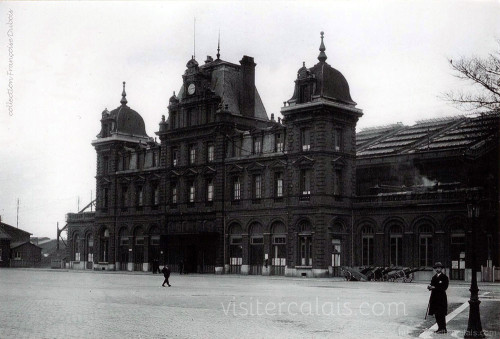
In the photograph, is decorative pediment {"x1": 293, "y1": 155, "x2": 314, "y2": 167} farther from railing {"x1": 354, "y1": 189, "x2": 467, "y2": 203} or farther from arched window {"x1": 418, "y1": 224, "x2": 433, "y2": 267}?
arched window {"x1": 418, "y1": 224, "x2": 433, "y2": 267}

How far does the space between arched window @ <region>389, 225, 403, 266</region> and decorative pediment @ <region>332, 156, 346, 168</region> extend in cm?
629

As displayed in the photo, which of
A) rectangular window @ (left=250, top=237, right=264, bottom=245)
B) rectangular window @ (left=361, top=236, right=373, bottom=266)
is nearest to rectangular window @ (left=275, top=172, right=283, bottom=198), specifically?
rectangular window @ (left=250, top=237, right=264, bottom=245)

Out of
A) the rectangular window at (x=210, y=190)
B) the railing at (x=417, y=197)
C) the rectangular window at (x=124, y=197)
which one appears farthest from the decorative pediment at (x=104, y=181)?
the railing at (x=417, y=197)

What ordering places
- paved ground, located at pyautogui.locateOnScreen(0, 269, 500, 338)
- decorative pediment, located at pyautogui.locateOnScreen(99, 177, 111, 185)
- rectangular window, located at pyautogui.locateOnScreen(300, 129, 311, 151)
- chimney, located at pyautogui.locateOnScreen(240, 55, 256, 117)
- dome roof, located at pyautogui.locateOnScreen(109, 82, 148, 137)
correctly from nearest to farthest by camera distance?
paved ground, located at pyautogui.locateOnScreen(0, 269, 500, 338)
rectangular window, located at pyautogui.locateOnScreen(300, 129, 311, 151)
chimney, located at pyautogui.locateOnScreen(240, 55, 256, 117)
dome roof, located at pyautogui.locateOnScreen(109, 82, 148, 137)
decorative pediment, located at pyautogui.locateOnScreen(99, 177, 111, 185)

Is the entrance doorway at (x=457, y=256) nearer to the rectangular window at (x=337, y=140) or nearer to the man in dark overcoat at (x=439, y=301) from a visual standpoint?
the rectangular window at (x=337, y=140)

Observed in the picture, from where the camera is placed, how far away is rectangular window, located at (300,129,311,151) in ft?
192

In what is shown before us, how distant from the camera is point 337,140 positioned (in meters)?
59.2

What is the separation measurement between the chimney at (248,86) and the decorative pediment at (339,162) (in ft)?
41.6

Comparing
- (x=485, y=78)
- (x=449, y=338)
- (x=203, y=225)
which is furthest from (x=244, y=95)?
(x=449, y=338)

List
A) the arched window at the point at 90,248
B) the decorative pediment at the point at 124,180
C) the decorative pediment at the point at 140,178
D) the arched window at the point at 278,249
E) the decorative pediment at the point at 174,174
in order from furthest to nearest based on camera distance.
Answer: the arched window at the point at 90,248 → the decorative pediment at the point at 124,180 → the decorative pediment at the point at 140,178 → the decorative pediment at the point at 174,174 → the arched window at the point at 278,249

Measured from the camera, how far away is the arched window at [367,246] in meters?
58.1

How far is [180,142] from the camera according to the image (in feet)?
232

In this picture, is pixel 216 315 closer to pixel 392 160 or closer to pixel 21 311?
pixel 21 311

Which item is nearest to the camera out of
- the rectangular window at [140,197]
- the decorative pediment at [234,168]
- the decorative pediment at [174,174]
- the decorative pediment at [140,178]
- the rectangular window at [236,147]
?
the decorative pediment at [234,168]
